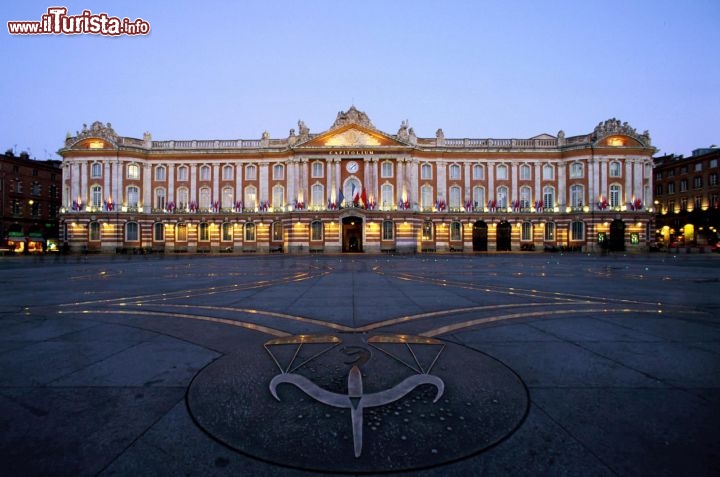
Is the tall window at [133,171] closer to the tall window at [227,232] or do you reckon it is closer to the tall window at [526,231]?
the tall window at [227,232]

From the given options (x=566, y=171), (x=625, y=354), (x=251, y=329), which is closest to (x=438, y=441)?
(x=625, y=354)

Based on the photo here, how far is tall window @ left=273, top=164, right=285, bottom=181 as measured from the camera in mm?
52750

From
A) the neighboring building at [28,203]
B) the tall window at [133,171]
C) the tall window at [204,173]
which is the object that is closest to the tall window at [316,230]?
the tall window at [204,173]

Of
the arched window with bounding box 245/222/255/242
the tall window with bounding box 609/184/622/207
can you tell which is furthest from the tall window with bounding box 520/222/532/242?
the arched window with bounding box 245/222/255/242

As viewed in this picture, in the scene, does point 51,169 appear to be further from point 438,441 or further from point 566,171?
point 566,171

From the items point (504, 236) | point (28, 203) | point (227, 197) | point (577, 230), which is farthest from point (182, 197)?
point (577, 230)

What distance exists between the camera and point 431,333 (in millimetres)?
5848

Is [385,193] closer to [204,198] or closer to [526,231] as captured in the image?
[526,231]

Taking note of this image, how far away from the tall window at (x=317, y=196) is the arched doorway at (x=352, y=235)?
14.7ft

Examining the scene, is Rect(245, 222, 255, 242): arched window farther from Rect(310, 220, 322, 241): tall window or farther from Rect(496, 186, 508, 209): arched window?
Rect(496, 186, 508, 209): arched window

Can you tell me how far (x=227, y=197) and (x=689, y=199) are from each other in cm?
8220

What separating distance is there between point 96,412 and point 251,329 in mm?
3012

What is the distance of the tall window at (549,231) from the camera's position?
52312 mm

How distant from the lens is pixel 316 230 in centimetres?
5000
